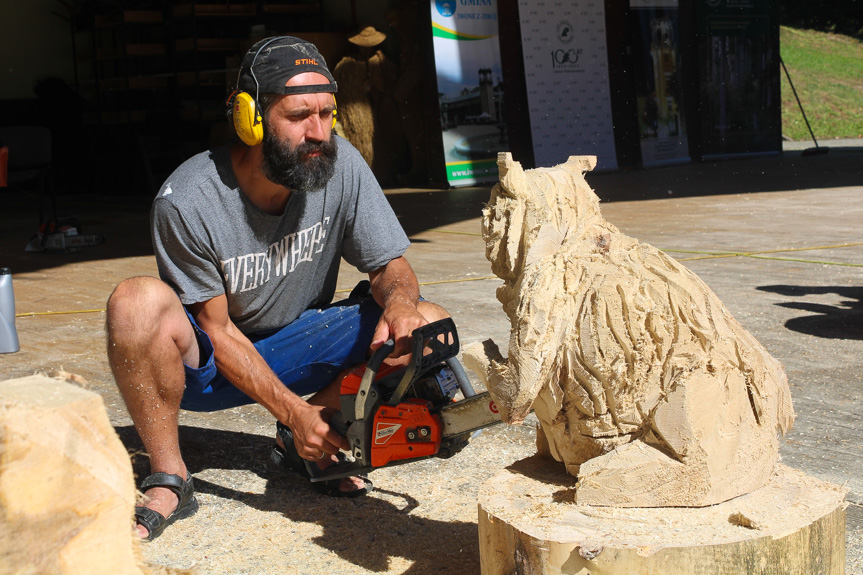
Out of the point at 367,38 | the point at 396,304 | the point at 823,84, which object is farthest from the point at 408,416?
the point at 823,84

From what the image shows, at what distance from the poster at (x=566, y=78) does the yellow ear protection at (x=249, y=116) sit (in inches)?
392

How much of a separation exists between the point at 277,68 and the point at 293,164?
0.89 feet

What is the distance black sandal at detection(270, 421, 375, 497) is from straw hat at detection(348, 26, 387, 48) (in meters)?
9.31

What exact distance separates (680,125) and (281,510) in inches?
480

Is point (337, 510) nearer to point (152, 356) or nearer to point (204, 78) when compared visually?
point (152, 356)

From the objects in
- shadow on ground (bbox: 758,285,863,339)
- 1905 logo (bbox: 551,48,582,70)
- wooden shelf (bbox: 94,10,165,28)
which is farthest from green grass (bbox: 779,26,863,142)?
shadow on ground (bbox: 758,285,863,339)

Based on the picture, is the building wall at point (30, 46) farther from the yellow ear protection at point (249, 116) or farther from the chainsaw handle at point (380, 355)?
the chainsaw handle at point (380, 355)

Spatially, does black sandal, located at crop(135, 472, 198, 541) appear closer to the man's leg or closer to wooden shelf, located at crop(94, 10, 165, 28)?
the man's leg

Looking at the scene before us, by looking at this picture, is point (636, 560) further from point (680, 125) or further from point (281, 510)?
point (680, 125)

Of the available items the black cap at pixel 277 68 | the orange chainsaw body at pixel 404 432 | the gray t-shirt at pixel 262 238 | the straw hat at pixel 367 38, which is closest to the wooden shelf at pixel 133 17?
the straw hat at pixel 367 38

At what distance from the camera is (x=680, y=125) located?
44.1 feet

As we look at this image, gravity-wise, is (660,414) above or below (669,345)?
below

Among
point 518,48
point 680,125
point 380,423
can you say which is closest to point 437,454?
point 380,423

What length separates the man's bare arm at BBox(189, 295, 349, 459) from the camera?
222 centimetres
